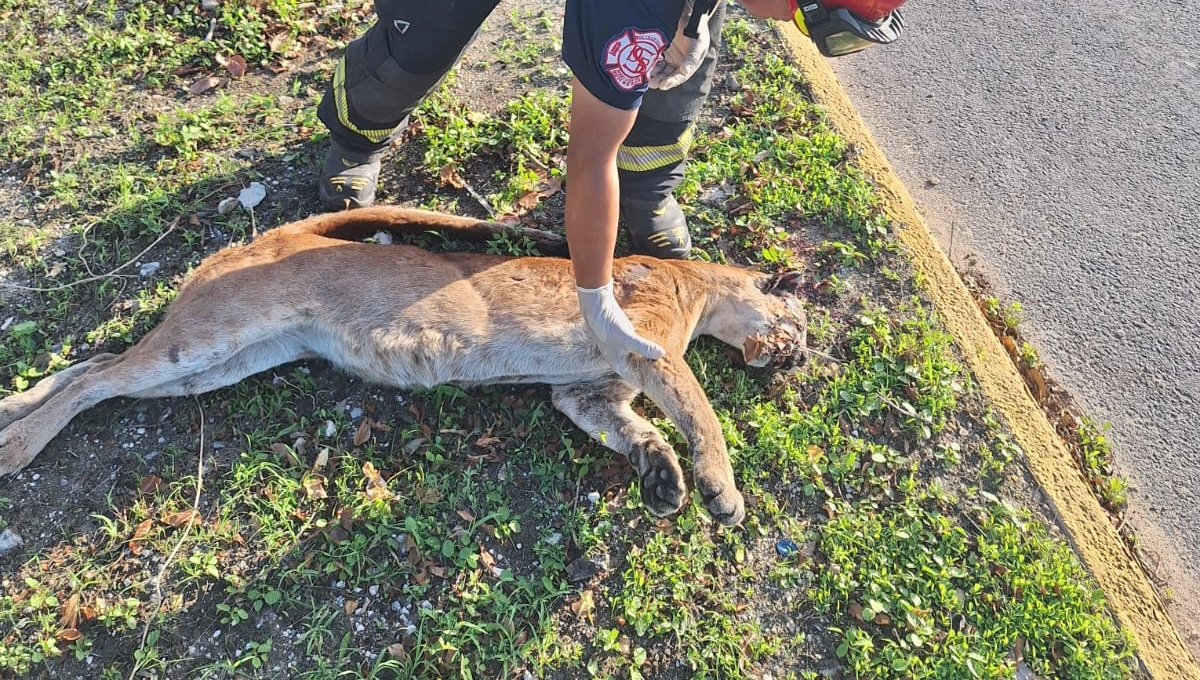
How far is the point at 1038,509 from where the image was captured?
12.3 feet

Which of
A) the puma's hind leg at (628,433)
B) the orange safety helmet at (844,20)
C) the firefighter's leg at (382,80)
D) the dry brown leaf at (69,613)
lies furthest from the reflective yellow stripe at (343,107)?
the dry brown leaf at (69,613)

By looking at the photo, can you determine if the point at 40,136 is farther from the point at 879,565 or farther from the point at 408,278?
the point at 879,565

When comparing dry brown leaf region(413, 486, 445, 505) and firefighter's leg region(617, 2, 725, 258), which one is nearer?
dry brown leaf region(413, 486, 445, 505)

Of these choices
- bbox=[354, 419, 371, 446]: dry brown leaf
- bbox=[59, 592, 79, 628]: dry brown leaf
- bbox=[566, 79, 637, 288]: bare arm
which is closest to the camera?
bbox=[566, 79, 637, 288]: bare arm

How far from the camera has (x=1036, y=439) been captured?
13.0 ft

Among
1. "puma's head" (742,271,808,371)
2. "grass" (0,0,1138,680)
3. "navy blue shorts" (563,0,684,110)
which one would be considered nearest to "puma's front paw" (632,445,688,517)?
"grass" (0,0,1138,680)

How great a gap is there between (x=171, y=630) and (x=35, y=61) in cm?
384

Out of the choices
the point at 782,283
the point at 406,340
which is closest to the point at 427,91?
the point at 406,340

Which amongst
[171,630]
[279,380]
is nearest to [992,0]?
[279,380]

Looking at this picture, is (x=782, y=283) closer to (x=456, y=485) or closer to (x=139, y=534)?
(x=456, y=485)

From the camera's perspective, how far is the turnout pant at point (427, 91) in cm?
353

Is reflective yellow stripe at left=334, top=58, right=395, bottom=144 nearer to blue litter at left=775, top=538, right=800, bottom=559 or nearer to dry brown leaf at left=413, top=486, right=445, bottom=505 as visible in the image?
dry brown leaf at left=413, top=486, right=445, bottom=505

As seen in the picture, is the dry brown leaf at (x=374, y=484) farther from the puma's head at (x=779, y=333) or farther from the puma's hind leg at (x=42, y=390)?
the puma's head at (x=779, y=333)

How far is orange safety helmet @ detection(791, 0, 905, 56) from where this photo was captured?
2.63 m
